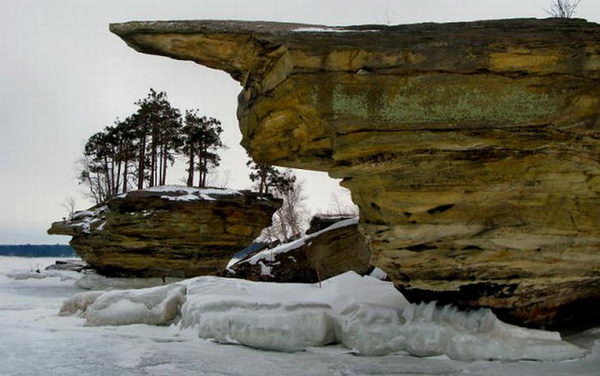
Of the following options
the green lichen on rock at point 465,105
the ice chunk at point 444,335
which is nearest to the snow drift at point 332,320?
the ice chunk at point 444,335

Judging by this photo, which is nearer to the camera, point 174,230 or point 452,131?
point 452,131

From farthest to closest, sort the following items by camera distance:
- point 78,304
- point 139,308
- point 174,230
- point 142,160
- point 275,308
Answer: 1. point 142,160
2. point 174,230
3. point 78,304
4. point 139,308
5. point 275,308

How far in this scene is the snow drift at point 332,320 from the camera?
7.12m

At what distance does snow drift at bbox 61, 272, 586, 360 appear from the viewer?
7.12m

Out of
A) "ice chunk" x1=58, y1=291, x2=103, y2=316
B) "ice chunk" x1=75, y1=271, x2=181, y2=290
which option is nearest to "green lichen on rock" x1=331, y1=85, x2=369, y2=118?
"ice chunk" x1=58, y1=291, x2=103, y2=316

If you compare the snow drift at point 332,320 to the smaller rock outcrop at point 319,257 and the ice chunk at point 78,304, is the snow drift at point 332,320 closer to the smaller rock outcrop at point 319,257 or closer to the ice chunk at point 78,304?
the ice chunk at point 78,304

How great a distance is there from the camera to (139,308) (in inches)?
389

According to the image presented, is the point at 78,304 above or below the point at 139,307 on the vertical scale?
below

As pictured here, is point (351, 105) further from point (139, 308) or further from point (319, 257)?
point (319, 257)

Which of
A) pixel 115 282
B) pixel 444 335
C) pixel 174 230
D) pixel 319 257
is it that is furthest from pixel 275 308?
pixel 115 282

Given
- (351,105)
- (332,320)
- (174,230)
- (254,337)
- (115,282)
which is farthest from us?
(115,282)

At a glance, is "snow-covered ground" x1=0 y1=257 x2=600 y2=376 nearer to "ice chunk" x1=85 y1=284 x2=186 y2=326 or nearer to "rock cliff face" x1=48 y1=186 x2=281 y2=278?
"ice chunk" x1=85 y1=284 x2=186 y2=326

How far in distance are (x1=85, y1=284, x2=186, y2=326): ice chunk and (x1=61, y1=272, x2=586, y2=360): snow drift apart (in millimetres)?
20

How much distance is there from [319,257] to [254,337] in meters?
7.85
